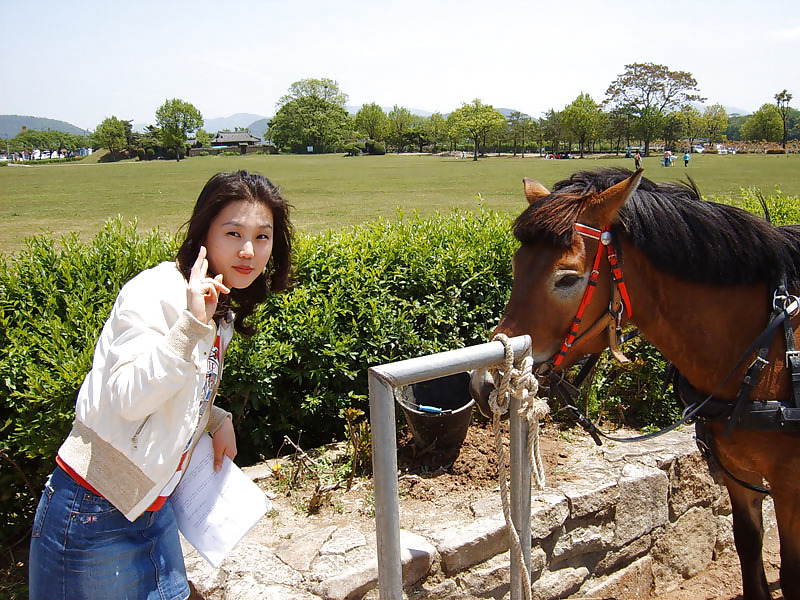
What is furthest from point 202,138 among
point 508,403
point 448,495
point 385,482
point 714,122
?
point 385,482

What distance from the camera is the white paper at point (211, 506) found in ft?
6.89

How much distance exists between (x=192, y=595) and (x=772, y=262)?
2.88m

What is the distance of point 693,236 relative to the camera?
2.57 metres

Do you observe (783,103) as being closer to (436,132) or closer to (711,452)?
(436,132)

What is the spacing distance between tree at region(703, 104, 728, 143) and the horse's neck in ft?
404

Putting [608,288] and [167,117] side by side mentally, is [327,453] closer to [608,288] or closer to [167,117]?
[608,288]

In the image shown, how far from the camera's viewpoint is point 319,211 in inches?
754

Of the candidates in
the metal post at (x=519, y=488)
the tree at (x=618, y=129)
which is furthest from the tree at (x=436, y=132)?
the metal post at (x=519, y=488)

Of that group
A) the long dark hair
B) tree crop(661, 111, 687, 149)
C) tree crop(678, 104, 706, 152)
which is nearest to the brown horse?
the long dark hair

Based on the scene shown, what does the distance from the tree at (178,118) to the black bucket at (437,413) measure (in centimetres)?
10869

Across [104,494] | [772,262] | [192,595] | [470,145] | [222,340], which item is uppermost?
[470,145]

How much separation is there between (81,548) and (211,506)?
46 cm

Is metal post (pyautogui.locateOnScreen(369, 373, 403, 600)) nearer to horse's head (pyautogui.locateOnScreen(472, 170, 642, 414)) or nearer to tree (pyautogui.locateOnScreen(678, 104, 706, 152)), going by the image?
horse's head (pyautogui.locateOnScreen(472, 170, 642, 414))

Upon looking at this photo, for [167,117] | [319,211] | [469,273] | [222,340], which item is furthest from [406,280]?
[167,117]
